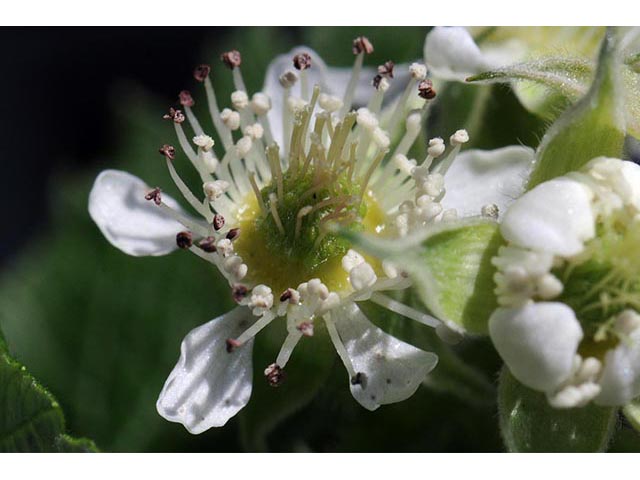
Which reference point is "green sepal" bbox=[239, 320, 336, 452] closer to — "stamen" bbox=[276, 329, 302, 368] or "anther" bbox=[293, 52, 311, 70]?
"stamen" bbox=[276, 329, 302, 368]

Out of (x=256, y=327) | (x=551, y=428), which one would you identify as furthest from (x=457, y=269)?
(x=256, y=327)

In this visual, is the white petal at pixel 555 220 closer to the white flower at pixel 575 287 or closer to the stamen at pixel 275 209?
the white flower at pixel 575 287

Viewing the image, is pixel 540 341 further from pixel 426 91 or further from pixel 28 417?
pixel 28 417

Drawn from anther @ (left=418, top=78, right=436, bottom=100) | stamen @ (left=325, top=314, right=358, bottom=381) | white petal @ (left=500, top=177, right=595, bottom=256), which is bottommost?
stamen @ (left=325, top=314, right=358, bottom=381)

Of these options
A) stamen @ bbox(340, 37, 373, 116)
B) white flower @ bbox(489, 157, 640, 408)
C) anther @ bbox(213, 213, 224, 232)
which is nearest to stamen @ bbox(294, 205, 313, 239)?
anther @ bbox(213, 213, 224, 232)

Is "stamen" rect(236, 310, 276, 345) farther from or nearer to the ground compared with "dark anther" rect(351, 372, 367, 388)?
farther from the ground

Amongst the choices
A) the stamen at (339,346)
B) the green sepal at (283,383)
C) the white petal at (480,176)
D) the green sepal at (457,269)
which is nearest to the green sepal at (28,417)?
the green sepal at (283,383)
